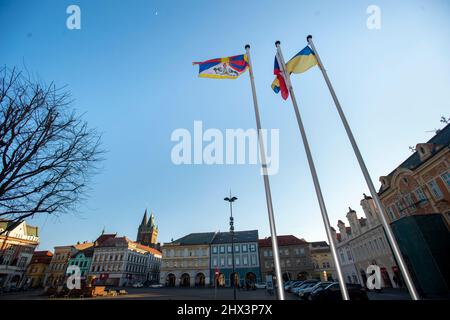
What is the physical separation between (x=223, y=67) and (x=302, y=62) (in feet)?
11.9

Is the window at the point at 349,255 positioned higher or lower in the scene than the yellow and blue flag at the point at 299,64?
lower

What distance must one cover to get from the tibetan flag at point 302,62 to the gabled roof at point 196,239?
49.4 metres

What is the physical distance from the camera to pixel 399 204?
81.7 feet

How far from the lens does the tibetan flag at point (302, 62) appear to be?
30.8 ft

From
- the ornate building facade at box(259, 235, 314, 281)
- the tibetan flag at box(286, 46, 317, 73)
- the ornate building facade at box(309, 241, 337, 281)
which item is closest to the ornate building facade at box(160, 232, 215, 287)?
the ornate building facade at box(259, 235, 314, 281)

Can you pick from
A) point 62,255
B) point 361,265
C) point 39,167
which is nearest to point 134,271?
point 62,255

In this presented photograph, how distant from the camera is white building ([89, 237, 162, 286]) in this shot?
52656 millimetres

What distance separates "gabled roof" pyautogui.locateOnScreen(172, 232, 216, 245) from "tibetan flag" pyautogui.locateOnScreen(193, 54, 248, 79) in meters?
48.6

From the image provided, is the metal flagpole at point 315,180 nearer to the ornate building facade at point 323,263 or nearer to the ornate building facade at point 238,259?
the ornate building facade at point 238,259

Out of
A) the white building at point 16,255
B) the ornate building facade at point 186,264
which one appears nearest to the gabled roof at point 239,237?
the ornate building facade at point 186,264

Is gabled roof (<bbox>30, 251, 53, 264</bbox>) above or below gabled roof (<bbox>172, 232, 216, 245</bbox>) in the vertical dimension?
below

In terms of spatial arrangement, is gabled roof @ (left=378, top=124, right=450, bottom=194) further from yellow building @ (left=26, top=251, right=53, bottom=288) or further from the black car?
yellow building @ (left=26, top=251, right=53, bottom=288)

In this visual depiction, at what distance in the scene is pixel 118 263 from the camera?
54.1 metres
